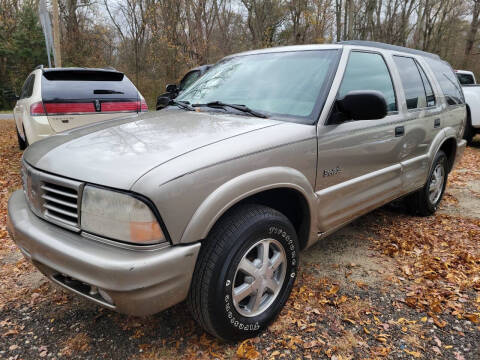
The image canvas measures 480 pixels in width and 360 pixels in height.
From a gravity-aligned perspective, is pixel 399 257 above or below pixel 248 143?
below

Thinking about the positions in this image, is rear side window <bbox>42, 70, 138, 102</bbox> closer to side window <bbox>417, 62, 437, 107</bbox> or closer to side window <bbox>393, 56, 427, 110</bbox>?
side window <bbox>393, 56, 427, 110</bbox>

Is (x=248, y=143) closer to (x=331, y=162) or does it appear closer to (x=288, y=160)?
(x=288, y=160)

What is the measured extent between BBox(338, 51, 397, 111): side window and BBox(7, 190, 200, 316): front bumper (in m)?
1.72

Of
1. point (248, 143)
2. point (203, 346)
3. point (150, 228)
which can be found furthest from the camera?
point (203, 346)

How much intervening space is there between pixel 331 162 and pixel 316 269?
3.52 ft

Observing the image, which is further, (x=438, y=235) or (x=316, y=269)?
(x=438, y=235)

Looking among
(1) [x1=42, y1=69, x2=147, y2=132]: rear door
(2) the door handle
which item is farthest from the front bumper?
(1) [x1=42, y1=69, x2=147, y2=132]: rear door

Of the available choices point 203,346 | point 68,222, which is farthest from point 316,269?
point 68,222

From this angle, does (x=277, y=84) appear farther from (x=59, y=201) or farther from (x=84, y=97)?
(x=84, y=97)

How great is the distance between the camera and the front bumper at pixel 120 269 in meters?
1.65

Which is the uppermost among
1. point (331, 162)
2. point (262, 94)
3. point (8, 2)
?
point (8, 2)

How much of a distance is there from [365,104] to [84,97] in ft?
13.8

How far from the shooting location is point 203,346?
2.21m

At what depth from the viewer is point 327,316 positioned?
250cm
